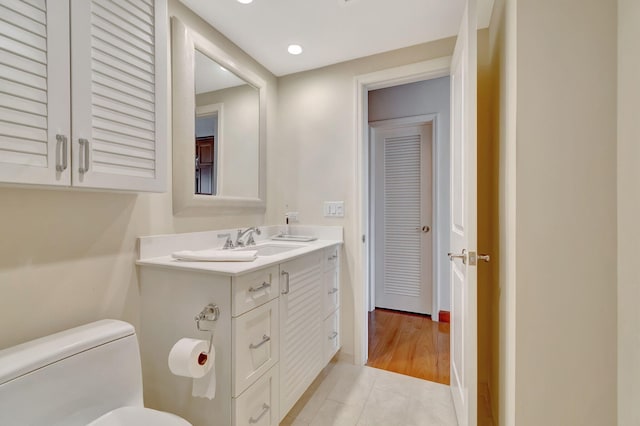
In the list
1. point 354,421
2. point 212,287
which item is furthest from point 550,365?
point 212,287

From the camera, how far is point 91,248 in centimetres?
122

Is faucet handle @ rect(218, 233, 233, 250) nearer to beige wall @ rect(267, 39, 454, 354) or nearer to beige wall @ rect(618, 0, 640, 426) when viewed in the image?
beige wall @ rect(267, 39, 454, 354)

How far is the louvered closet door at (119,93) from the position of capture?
977 millimetres

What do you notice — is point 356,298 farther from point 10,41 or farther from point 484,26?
point 10,41

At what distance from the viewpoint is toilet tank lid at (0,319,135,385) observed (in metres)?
0.84

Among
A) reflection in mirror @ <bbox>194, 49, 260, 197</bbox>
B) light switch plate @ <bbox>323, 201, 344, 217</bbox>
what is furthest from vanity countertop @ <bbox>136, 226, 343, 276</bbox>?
light switch plate @ <bbox>323, 201, 344, 217</bbox>

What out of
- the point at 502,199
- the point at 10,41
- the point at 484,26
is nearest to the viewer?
the point at 10,41

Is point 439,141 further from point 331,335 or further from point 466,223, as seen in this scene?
point 331,335

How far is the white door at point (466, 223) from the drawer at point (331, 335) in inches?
30.9

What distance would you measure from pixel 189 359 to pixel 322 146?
1716mm

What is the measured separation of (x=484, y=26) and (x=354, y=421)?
2466mm

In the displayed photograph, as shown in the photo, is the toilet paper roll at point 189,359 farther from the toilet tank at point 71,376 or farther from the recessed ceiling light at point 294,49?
the recessed ceiling light at point 294,49

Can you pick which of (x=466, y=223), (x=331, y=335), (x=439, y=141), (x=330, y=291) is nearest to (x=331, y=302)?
(x=330, y=291)

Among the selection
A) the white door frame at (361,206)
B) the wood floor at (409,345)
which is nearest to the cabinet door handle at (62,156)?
the white door frame at (361,206)
